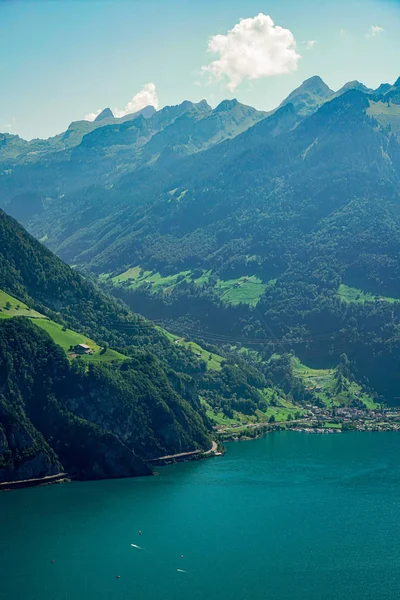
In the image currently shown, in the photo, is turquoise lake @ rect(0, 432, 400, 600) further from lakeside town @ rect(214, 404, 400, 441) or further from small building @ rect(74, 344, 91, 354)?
small building @ rect(74, 344, 91, 354)

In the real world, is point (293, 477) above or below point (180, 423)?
below

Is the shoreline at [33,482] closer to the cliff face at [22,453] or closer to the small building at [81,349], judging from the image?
the cliff face at [22,453]

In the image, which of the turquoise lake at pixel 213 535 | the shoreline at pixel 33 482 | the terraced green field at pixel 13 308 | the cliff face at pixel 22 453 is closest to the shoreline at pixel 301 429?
the turquoise lake at pixel 213 535

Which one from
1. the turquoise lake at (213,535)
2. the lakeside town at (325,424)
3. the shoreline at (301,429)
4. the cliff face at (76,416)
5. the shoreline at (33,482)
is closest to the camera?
the turquoise lake at (213,535)

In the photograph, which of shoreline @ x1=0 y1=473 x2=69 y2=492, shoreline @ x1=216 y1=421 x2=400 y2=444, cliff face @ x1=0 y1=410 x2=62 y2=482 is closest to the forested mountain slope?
cliff face @ x1=0 y1=410 x2=62 y2=482

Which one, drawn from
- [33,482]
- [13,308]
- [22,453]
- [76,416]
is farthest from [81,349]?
[33,482]

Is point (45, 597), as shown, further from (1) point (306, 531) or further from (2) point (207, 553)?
(1) point (306, 531)

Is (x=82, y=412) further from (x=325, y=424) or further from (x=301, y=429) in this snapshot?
(x=325, y=424)

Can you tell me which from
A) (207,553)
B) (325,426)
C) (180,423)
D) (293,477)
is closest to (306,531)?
(207,553)
